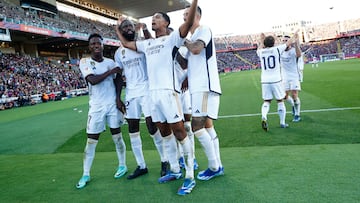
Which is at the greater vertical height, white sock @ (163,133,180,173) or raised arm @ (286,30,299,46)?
raised arm @ (286,30,299,46)

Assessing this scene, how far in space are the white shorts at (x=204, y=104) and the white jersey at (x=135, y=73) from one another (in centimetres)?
87

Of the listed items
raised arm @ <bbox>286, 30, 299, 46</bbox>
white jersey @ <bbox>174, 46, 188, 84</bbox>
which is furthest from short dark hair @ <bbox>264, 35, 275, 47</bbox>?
white jersey @ <bbox>174, 46, 188, 84</bbox>

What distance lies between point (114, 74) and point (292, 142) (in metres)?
3.65

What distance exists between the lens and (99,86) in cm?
427

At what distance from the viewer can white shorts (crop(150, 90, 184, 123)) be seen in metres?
3.56

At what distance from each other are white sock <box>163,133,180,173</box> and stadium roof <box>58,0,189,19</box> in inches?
1985

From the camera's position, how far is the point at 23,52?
38.5 metres

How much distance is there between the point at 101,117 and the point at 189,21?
6.53ft

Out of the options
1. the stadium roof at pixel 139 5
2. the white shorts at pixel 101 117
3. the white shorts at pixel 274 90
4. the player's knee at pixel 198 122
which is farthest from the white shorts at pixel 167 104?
the stadium roof at pixel 139 5

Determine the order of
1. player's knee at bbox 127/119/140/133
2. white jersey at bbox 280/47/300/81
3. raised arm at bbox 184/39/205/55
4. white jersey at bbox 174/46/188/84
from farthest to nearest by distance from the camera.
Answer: white jersey at bbox 280/47/300/81 → player's knee at bbox 127/119/140/133 → white jersey at bbox 174/46/188/84 → raised arm at bbox 184/39/205/55

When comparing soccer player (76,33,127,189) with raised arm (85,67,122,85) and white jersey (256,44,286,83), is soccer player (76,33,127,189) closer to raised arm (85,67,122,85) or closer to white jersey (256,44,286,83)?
raised arm (85,67,122,85)

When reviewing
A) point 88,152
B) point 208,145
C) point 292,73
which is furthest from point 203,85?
point 292,73

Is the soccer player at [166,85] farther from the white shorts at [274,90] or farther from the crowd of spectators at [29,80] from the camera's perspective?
the crowd of spectators at [29,80]

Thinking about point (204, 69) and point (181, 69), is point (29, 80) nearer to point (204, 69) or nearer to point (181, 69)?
point (181, 69)
